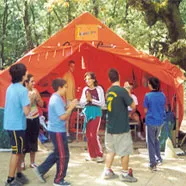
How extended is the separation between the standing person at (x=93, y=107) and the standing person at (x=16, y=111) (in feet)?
5.67

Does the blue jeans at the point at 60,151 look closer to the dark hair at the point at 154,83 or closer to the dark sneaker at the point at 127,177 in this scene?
the dark sneaker at the point at 127,177

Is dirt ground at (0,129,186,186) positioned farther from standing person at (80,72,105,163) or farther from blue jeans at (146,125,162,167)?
standing person at (80,72,105,163)

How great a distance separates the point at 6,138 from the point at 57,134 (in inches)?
106

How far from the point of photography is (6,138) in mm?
7355

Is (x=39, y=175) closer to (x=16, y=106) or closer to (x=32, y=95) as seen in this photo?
(x=16, y=106)

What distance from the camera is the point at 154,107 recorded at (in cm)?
588

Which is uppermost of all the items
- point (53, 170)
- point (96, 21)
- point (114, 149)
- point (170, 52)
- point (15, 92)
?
point (96, 21)

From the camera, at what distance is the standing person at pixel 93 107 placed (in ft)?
21.1

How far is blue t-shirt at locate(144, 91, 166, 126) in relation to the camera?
5.86 m

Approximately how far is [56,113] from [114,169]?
Answer: 1.72m

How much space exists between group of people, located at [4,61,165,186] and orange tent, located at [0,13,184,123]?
160 centimetres

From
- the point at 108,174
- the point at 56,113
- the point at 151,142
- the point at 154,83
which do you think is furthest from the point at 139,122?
the point at 56,113

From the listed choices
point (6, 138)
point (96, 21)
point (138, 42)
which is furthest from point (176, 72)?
point (138, 42)

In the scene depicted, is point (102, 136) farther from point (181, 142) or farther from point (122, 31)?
point (122, 31)
